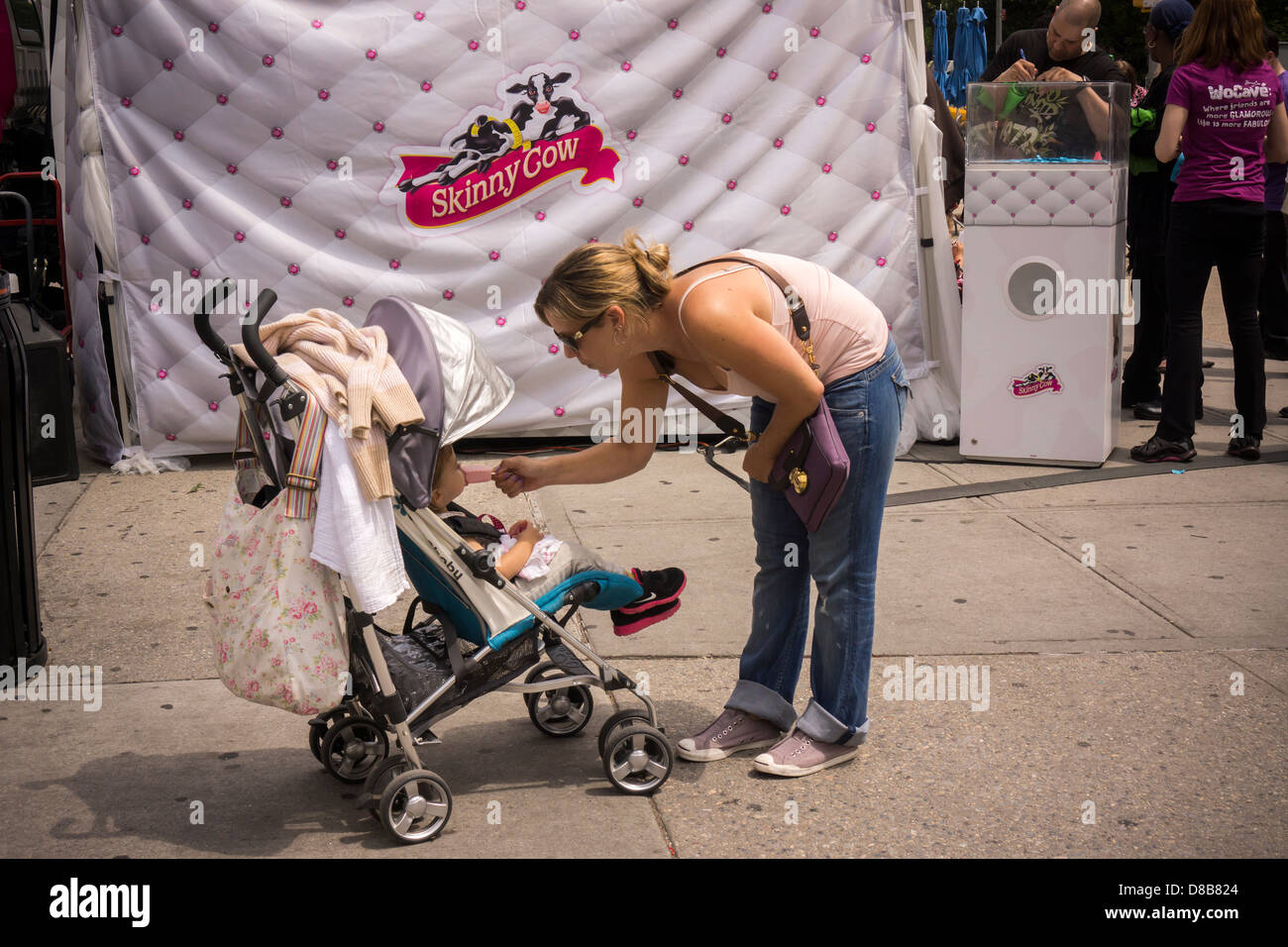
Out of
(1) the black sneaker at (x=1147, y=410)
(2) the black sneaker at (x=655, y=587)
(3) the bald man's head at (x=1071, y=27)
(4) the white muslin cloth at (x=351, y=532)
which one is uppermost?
(3) the bald man's head at (x=1071, y=27)

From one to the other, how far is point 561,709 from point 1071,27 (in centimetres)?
473

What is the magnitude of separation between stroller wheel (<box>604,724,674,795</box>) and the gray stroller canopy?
813mm

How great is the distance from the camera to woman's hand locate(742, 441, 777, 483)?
335 cm

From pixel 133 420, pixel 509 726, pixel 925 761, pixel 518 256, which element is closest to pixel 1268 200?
pixel 518 256

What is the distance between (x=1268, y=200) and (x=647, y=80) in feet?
11.1

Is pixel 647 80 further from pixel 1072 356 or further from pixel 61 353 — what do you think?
pixel 61 353

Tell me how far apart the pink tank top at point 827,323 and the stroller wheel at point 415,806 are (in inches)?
47.6

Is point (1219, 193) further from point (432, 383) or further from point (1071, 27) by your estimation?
point (432, 383)

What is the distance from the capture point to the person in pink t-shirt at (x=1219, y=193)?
19.9 feet

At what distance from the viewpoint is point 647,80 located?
6.54m

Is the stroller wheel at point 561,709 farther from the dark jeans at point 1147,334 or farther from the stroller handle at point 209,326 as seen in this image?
the dark jeans at point 1147,334

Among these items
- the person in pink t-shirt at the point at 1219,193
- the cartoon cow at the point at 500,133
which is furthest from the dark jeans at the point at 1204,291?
the cartoon cow at the point at 500,133

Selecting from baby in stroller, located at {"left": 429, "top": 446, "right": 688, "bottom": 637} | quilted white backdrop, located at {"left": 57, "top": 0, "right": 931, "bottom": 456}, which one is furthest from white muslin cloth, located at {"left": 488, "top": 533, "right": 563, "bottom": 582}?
quilted white backdrop, located at {"left": 57, "top": 0, "right": 931, "bottom": 456}

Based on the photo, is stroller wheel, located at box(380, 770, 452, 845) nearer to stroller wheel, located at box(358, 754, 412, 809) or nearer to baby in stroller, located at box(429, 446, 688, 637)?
stroller wheel, located at box(358, 754, 412, 809)
